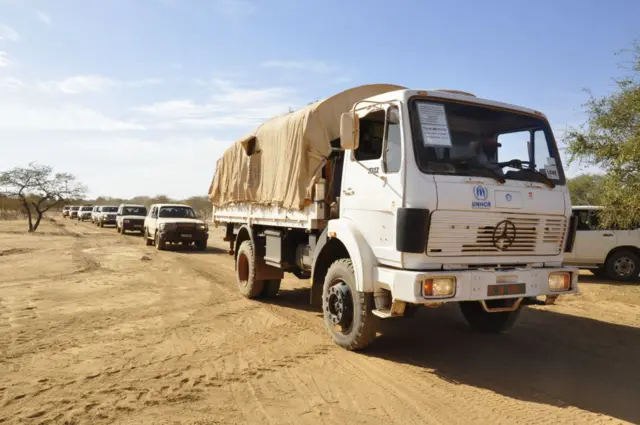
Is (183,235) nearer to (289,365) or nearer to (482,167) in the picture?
(289,365)

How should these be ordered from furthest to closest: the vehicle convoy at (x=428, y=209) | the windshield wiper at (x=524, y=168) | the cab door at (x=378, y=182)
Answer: the windshield wiper at (x=524, y=168), the cab door at (x=378, y=182), the vehicle convoy at (x=428, y=209)

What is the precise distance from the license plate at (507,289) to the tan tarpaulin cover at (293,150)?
9.02 feet

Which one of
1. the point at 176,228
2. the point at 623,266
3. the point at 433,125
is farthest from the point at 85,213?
the point at 433,125

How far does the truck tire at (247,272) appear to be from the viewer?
8672 millimetres

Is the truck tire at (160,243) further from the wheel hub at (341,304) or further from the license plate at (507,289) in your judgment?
the license plate at (507,289)

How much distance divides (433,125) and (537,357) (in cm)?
301

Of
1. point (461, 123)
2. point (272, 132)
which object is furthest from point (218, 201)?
point (461, 123)

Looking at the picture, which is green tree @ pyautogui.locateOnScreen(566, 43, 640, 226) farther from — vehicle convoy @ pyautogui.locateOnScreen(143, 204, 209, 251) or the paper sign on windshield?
vehicle convoy @ pyautogui.locateOnScreen(143, 204, 209, 251)

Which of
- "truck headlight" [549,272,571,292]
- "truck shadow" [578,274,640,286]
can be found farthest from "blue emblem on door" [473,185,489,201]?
"truck shadow" [578,274,640,286]

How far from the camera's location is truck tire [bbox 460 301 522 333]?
648 cm

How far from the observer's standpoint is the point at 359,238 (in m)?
5.38

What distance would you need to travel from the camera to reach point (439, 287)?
4613mm

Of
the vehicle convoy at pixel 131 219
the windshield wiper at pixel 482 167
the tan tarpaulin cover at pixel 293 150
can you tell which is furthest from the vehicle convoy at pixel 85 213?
the windshield wiper at pixel 482 167

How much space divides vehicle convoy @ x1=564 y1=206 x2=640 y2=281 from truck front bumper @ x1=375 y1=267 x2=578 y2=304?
300 inches
